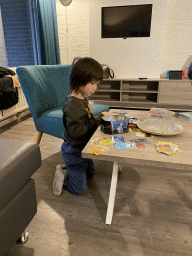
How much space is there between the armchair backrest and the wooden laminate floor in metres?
0.59

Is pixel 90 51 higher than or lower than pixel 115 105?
higher

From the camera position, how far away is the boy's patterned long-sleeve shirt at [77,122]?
3.65 feet

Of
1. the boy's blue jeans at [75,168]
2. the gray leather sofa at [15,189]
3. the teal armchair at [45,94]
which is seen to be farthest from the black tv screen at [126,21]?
the gray leather sofa at [15,189]

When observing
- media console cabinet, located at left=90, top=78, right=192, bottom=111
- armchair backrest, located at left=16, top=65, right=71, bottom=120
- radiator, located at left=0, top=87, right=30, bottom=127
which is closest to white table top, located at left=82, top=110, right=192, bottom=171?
armchair backrest, located at left=16, top=65, right=71, bottom=120

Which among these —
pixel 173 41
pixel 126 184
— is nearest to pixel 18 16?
pixel 173 41

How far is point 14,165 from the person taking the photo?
2.57 feet

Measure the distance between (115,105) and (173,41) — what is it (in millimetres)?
1448

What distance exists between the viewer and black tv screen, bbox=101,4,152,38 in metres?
3.17

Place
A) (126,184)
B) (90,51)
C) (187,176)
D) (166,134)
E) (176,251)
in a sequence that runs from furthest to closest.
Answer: (90,51) → (187,176) → (126,184) → (166,134) → (176,251)

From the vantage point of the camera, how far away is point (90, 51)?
3527mm

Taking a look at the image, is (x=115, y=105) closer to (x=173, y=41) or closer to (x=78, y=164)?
(x=173, y=41)

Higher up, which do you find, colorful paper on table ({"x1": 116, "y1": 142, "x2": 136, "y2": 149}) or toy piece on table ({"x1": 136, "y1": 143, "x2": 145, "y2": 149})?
colorful paper on table ({"x1": 116, "y1": 142, "x2": 136, "y2": 149})

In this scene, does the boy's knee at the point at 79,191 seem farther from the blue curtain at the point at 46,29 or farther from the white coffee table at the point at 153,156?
the blue curtain at the point at 46,29

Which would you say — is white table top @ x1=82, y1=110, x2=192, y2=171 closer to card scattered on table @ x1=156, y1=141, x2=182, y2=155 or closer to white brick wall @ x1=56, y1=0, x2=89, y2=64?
card scattered on table @ x1=156, y1=141, x2=182, y2=155
